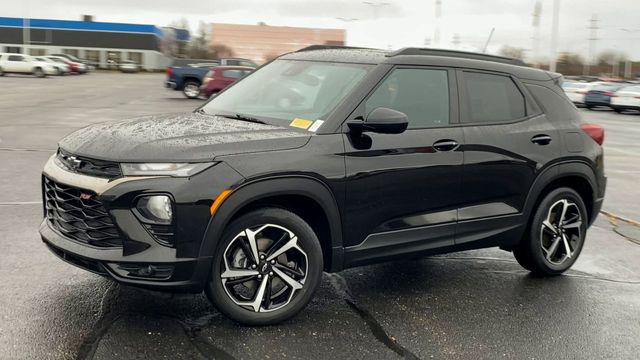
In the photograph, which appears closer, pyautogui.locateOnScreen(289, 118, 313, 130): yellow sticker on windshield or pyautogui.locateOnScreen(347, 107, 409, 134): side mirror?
pyautogui.locateOnScreen(347, 107, 409, 134): side mirror

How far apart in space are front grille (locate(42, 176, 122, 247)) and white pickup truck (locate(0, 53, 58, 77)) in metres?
51.4

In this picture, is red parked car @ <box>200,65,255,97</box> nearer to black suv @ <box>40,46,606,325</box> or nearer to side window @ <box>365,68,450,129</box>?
black suv @ <box>40,46,606,325</box>

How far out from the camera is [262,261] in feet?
13.4

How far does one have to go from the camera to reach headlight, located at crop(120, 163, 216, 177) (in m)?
3.67

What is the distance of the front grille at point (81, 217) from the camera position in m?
3.74

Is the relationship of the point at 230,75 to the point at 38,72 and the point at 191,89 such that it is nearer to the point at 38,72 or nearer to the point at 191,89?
the point at 191,89

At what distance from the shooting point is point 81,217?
3867 millimetres

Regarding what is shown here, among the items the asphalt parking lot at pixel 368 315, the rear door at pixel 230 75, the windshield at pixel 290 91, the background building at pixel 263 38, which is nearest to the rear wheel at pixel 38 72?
the rear door at pixel 230 75

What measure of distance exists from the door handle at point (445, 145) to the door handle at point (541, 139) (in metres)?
0.85

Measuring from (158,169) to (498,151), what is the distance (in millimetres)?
2580

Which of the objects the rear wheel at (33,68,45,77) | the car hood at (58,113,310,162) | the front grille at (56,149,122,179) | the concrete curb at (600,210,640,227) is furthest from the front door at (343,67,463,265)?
the rear wheel at (33,68,45,77)

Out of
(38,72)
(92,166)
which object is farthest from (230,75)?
(38,72)

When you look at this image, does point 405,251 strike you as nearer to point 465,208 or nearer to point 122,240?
point 465,208

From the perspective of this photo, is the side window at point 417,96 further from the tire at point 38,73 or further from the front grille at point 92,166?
→ the tire at point 38,73
